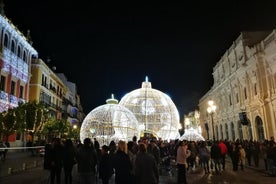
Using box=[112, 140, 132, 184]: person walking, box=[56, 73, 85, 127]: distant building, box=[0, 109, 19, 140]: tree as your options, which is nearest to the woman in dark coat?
box=[112, 140, 132, 184]: person walking

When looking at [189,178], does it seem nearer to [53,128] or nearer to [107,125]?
[107,125]

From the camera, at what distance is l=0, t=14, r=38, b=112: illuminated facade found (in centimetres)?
2608

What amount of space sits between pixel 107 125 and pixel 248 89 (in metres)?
21.3

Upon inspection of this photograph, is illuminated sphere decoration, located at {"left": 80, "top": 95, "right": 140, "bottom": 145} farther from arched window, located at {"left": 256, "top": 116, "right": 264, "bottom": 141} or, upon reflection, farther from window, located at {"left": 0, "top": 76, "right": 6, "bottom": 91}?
arched window, located at {"left": 256, "top": 116, "right": 264, "bottom": 141}

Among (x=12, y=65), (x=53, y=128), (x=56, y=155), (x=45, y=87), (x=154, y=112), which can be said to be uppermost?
(x=12, y=65)

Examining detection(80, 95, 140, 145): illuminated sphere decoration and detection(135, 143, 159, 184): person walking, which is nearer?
detection(135, 143, 159, 184): person walking

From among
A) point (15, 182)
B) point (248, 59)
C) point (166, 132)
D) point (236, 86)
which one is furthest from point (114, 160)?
point (236, 86)

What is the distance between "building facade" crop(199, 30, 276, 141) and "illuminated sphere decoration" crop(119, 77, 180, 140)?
3275 millimetres

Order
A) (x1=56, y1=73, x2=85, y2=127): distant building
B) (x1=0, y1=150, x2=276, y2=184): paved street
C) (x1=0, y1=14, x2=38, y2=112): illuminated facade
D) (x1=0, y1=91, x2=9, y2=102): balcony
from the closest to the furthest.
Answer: (x1=0, y1=150, x2=276, y2=184): paved street → (x1=0, y1=91, x2=9, y2=102): balcony → (x1=0, y1=14, x2=38, y2=112): illuminated facade → (x1=56, y1=73, x2=85, y2=127): distant building

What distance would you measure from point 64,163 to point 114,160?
3598 mm

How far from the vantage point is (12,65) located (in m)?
28.2

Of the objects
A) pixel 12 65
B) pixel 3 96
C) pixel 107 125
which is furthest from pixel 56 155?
pixel 12 65

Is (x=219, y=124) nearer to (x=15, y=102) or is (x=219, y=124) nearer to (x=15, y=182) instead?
(x=15, y=102)

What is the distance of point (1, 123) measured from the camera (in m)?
20.7
